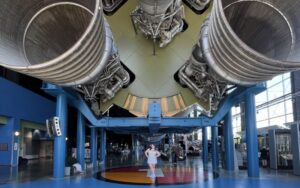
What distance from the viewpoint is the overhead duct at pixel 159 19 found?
38.0ft

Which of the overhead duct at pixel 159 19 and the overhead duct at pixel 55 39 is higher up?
the overhead duct at pixel 159 19

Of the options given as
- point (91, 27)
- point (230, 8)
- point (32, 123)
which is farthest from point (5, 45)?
point (32, 123)

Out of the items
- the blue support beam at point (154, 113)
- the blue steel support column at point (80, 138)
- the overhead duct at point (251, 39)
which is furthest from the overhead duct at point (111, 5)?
the blue steel support column at point (80, 138)

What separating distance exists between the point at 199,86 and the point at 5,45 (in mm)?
7858

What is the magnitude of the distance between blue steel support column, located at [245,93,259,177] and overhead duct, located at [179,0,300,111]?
125 inches

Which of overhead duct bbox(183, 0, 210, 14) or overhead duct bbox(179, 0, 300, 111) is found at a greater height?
overhead duct bbox(183, 0, 210, 14)

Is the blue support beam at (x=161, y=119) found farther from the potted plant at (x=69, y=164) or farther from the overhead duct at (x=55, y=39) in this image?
the overhead duct at (x=55, y=39)

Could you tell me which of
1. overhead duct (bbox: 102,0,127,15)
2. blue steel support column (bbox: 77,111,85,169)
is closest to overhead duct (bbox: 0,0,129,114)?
overhead duct (bbox: 102,0,127,15)

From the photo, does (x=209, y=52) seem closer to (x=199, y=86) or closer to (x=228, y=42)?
(x=228, y=42)

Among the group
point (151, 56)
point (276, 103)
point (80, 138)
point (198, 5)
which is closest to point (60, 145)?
point (80, 138)

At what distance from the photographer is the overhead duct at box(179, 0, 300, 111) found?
9.84 metres

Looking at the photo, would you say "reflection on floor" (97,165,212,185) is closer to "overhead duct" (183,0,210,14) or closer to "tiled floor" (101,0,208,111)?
"tiled floor" (101,0,208,111)

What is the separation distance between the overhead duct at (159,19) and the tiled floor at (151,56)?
0.61 m

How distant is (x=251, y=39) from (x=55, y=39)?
22.8 ft
